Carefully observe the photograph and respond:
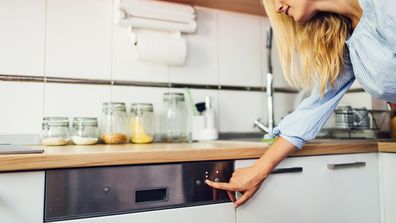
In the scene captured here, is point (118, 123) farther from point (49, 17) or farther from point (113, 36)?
point (49, 17)

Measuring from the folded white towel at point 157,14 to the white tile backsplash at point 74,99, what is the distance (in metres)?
0.32

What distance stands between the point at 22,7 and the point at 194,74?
2.41 ft

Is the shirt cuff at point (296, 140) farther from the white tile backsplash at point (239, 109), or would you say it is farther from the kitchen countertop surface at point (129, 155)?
the white tile backsplash at point (239, 109)

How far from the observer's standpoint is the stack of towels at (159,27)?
140 centimetres

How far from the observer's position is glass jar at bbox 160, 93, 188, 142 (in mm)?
1439

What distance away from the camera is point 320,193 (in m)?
1.17

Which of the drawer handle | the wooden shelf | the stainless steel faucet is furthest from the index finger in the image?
the wooden shelf

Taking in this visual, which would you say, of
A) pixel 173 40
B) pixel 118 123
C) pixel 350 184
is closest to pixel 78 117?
pixel 118 123

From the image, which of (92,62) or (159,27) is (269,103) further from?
(92,62)

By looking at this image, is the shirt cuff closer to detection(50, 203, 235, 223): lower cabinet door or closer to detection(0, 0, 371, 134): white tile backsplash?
detection(50, 203, 235, 223): lower cabinet door

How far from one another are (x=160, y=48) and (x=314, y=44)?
619 mm

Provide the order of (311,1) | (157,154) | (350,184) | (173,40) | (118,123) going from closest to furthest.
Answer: (157,154), (311,1), (350,184), (118,123), (173,40)

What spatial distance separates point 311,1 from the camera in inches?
39.8

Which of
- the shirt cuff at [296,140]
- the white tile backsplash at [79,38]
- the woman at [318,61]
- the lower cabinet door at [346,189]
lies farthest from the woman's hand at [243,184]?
the white tile backsplash at [79,38]
